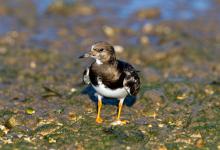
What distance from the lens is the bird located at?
7.76 metres

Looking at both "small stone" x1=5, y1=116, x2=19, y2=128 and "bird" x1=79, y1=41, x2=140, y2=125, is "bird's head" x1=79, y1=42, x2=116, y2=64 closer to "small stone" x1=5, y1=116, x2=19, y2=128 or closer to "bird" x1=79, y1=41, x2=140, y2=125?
"bird" x1=79, y1=41, x2=140, y2=125

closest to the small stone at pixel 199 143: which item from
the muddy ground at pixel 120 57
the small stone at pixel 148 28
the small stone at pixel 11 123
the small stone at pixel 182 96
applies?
the muddy ground at pixel 120 57

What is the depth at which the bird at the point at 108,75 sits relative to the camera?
7758 mm

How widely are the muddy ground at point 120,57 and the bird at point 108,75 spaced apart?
479 mm

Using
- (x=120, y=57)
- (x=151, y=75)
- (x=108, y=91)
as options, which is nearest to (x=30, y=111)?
(x=108, y=91)

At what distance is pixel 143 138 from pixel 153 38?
5217mm

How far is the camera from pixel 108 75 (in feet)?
25.4

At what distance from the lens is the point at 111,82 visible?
7.76m

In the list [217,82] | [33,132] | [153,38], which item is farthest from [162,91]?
[153,38]

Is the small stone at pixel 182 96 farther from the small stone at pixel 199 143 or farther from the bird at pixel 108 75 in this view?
the small stone at pixel 199 143

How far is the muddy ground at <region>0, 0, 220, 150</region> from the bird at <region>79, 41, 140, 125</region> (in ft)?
1.57

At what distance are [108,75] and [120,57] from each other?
3.87m

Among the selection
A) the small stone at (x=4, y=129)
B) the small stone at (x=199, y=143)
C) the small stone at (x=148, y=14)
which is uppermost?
the small stone at (x=148, y=14)

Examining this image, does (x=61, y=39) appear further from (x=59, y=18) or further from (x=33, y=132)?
(x=33, y=132)
